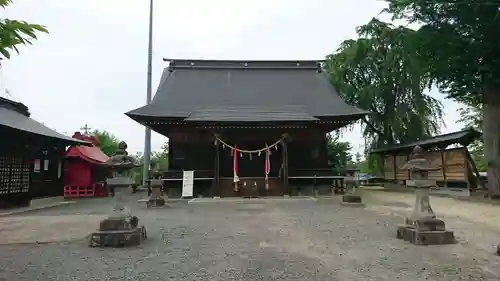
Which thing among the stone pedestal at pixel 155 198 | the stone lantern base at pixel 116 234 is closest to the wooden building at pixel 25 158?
the stone pedestal at pixel 155 198

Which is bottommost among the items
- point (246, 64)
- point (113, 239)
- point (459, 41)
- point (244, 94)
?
point (113, 239)

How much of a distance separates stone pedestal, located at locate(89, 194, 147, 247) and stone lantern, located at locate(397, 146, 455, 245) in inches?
175

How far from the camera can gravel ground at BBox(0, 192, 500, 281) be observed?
435 cm

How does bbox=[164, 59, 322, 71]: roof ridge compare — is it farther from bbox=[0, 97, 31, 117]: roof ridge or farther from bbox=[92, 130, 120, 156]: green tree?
bbox=[92, 130, 120, 156]: green tree

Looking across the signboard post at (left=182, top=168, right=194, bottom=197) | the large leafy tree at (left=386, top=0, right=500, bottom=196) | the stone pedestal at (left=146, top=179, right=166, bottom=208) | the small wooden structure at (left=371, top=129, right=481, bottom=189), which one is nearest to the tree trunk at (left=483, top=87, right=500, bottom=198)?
the large leafy tree at (left=386, top=0, right=500, bottom=196)

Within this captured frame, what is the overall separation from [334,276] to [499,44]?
1258 cm

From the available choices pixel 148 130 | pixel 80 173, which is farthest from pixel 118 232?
pixel 148 130

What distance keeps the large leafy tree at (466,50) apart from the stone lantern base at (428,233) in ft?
30.6

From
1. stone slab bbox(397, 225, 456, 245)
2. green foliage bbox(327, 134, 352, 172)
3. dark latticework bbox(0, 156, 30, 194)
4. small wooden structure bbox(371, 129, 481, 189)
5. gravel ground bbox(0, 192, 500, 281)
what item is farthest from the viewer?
green foliage bbox(327, 134, 352, 172)

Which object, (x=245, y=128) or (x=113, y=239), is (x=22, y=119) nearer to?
(x=245, y=128)

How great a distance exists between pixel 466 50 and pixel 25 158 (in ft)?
54.7

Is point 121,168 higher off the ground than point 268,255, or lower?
higher

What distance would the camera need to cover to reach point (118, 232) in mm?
6023

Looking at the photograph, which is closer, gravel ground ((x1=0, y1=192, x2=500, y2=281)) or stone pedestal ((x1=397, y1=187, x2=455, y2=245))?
gravel ground ((x1=0, y1=192, x2=500, y2=281))
